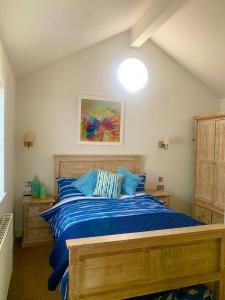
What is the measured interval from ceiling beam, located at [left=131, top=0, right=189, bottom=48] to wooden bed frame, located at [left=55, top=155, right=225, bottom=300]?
6.85ft

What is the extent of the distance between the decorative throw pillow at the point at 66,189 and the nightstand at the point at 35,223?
0.18 meters

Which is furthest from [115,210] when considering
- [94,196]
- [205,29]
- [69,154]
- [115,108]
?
[205,29]

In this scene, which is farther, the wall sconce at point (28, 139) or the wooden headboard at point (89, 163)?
the wooden headboard at point (89, 163)

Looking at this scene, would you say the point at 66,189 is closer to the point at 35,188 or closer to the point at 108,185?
the point at 35,188

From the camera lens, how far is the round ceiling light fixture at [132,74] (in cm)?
389

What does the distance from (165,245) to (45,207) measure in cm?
203

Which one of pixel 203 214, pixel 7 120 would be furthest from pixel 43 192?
pixel 203 214

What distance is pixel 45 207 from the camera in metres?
3.28

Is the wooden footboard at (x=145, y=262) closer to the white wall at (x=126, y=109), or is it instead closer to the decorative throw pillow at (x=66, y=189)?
the decorative throw pillow at (x=66, y=189)

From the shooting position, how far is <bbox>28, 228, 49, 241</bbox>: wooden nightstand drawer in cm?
323

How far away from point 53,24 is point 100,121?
1791 millimetres

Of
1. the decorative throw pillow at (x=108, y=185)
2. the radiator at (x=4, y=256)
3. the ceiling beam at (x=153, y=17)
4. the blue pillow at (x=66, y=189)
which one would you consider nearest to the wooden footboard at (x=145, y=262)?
the radiator at (x=4, y=256)

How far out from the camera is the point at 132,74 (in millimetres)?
3959

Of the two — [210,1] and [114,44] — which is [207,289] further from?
[114,44]
